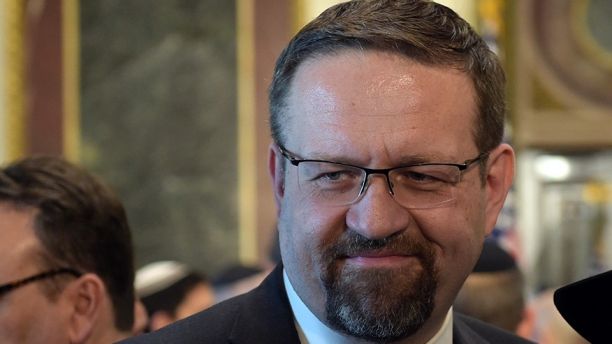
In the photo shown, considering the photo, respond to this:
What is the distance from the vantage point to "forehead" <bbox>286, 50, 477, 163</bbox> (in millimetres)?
1895

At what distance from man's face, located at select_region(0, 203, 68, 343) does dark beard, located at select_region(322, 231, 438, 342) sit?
0.86 m

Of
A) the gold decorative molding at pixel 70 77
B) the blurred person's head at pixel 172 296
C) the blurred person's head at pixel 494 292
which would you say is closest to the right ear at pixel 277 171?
the blurred person's head at pixel 494 292

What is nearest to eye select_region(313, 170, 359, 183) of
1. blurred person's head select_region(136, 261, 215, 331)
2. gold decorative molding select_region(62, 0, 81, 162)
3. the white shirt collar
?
the white shirt collar

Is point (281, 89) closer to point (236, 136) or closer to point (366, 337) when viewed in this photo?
point (366, 337)

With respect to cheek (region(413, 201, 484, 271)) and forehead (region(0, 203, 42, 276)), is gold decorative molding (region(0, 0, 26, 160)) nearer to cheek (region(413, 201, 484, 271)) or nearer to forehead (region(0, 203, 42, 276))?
Answer: forehead (region(0, 203, 42, 276))

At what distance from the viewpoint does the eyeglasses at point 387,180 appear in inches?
73.7

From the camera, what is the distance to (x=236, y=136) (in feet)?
30.0

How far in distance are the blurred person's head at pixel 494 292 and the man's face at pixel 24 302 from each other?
1382 mm

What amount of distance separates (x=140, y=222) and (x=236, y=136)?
3.50 feet

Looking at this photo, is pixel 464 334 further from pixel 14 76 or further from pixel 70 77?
pixel 70 77

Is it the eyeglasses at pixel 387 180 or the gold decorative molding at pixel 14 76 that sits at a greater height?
the eyeglasses at pixel 387 180

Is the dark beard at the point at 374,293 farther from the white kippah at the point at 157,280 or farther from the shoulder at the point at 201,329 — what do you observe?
the white kippah at the point at 157,280

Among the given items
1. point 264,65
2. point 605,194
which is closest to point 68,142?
point 264,65

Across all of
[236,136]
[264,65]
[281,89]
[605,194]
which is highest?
[281,89]
